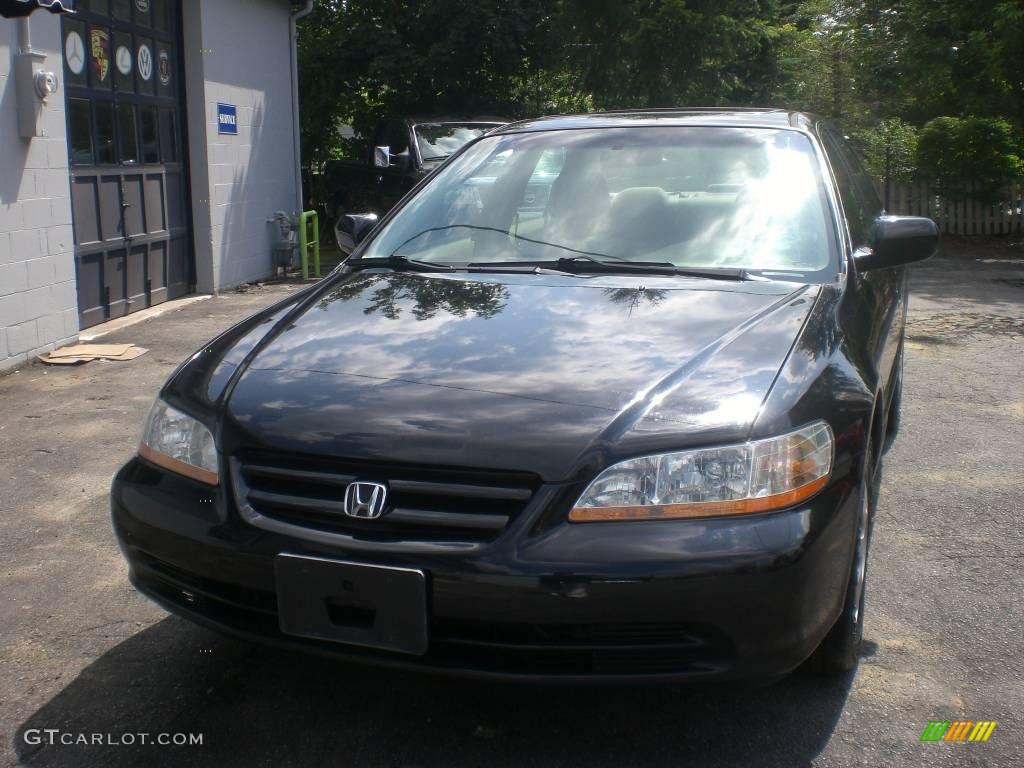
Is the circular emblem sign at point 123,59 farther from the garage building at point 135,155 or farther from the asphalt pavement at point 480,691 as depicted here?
the asphalt pavement at point 480,691

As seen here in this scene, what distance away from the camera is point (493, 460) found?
255 cm

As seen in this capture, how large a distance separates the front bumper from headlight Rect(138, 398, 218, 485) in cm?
12

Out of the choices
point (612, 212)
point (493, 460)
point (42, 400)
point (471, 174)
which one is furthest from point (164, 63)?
point (493, 460)

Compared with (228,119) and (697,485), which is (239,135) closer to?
(228,119)

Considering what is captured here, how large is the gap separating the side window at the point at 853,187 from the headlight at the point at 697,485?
1.63 meters

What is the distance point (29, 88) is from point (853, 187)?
5.59 m

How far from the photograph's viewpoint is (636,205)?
13.1 ft

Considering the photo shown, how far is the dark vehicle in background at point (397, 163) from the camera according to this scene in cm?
1299

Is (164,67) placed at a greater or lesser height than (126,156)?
greater

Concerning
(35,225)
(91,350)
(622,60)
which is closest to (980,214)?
(622,60)

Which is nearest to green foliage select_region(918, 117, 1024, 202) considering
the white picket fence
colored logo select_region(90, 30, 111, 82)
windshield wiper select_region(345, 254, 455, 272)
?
the white picket fence

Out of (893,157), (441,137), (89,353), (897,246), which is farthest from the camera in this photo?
(893,157)

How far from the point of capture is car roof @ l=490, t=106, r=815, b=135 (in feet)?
14.4

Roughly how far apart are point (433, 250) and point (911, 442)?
2.95 m
